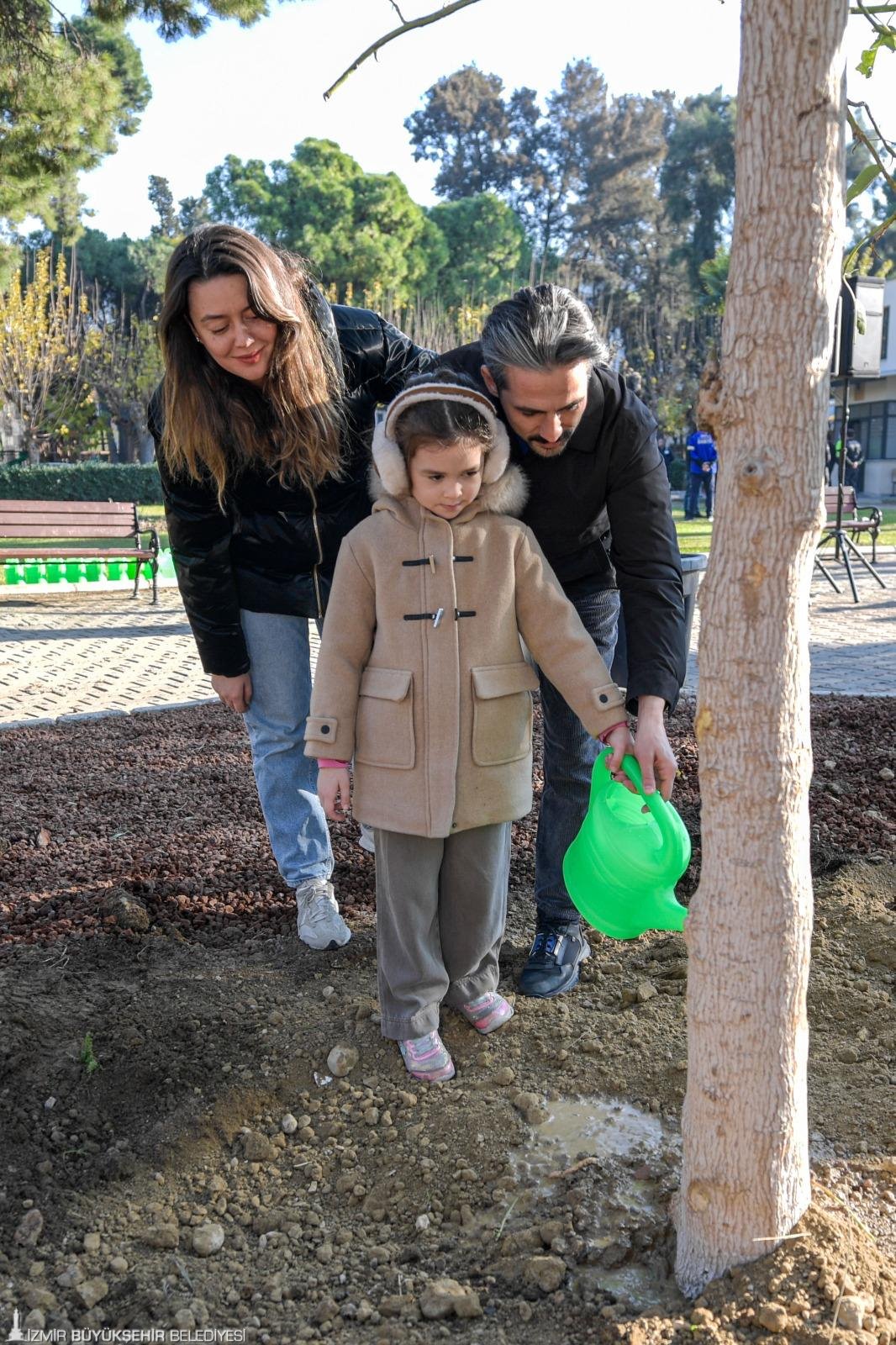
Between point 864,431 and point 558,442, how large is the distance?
120 feet

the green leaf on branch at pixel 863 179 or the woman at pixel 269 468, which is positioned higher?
the green leaf on branch at pixel 863 179

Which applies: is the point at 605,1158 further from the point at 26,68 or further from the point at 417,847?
the point at 26,68

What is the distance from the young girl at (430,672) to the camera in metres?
2.35

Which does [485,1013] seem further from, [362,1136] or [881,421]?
[881,421]

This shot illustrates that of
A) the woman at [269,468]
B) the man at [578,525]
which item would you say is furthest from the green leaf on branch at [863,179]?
the woman at [269,468]

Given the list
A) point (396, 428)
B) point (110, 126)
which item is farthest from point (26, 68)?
point (396, 428)

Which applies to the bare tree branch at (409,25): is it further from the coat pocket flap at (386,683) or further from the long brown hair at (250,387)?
the coat pocket flap at (386,683)

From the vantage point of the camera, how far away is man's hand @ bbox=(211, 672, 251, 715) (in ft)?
10.1

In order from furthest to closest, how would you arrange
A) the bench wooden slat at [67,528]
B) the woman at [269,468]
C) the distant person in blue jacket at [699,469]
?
the distant person in blue jacket at [699,469]
the bench wooden slat at [67,528]
the woman at [269,468]

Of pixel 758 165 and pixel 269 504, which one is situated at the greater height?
pixel 758 165

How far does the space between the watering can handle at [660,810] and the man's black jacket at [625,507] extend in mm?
211

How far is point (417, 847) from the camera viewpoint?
8.02ft

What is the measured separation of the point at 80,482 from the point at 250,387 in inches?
912

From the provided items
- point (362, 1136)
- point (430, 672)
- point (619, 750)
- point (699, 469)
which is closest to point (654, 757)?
point (619, 750)
